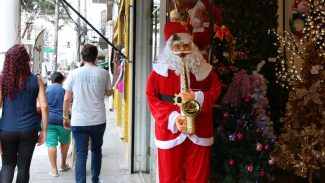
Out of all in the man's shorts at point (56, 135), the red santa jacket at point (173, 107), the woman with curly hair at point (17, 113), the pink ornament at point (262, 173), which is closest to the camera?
the red santa jacket at point (173, 107)

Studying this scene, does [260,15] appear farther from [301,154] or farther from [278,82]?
[301,154]

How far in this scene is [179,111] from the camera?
3.07 meters

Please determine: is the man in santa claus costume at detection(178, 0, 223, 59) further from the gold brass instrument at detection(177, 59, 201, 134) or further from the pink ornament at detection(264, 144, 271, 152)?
the pink ornament at detection(264, 144, 271, 152)

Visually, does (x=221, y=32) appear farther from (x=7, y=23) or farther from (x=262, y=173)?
(x=7, y=23)

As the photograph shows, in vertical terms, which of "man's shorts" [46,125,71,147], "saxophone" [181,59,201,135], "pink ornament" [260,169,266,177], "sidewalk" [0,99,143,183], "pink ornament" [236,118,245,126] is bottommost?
"sidewalk" [0,99,143,183]

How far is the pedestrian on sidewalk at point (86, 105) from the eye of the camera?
179 inches

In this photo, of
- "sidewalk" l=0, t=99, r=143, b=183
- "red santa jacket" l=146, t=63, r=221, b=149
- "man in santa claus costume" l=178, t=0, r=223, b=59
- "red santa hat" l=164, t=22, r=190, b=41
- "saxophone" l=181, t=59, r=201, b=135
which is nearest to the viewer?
"saxophone" l=181, t=59, r=201, b=135

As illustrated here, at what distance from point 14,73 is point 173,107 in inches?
67.3

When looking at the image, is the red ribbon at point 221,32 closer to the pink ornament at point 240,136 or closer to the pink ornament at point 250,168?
the pink ornament at point 240,136

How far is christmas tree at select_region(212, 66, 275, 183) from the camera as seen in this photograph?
335cm

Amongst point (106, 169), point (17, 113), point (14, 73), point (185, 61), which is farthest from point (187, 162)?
point (106, 169)

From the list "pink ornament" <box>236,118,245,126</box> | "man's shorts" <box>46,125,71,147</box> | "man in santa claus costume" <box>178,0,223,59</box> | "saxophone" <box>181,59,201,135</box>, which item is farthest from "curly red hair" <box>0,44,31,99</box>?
"man's shorts" <box>46,125,71,147</box>

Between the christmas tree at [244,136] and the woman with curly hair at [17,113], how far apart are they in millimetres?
1832

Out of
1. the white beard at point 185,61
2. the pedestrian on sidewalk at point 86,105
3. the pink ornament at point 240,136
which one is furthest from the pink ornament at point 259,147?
the pedestrian on sidewalk at point 86,105
